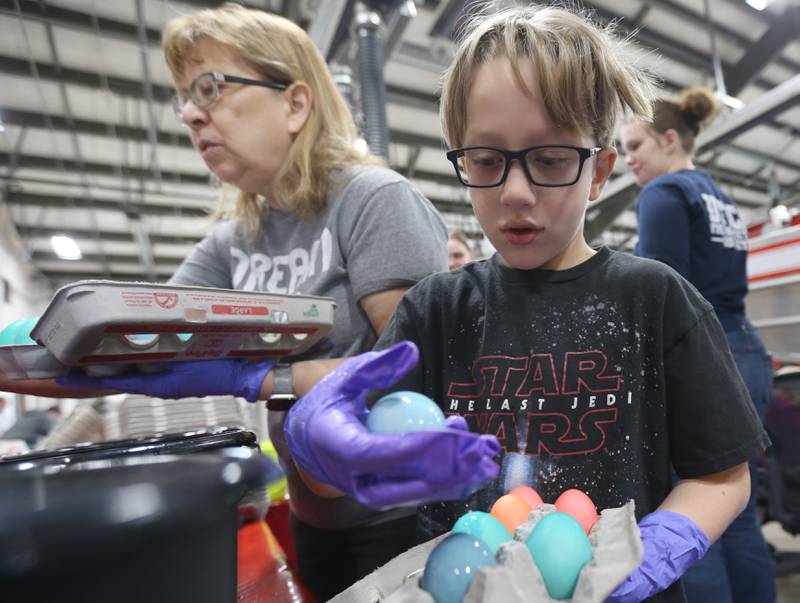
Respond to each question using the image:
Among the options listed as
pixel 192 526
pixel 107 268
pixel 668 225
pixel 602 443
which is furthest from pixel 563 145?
pixel 107 268

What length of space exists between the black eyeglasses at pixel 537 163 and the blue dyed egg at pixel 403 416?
0.37 m

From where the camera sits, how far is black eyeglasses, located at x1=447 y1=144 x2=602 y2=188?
2.35 feet

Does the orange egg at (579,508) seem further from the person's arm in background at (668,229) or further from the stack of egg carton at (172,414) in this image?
the stack of egg carton at (172,414)

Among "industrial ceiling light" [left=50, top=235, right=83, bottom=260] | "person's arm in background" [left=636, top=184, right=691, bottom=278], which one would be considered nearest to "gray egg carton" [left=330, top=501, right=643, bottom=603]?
"person's arm in background" [left=636, top=184, right=691, bottom=278]

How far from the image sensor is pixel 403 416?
1.52ft

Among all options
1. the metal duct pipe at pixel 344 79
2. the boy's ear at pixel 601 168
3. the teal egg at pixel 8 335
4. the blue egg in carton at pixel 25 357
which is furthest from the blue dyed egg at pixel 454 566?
the metal duct pipe at pixel 344 79

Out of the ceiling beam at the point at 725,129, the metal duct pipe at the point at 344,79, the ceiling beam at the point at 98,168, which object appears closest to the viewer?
the metal duct pipe at the point at 344,79

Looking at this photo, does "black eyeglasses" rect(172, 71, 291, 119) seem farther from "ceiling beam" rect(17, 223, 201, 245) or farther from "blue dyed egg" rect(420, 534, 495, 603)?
"ceiling beam" rect(17, 223, 201, 245)

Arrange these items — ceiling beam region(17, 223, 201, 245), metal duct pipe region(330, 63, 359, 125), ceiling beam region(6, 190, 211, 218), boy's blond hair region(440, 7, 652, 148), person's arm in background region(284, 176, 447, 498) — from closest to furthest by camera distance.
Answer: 1. boy's blond hair region(440, 7, 652, 148)
2. person's arm in background region(284, 176, 447, 498)
3. metal duct pipe region(330, 63, 359, 125)
4. ceiling beam region(6, 190, 211, 218)
5. ceiling beam region(17, 223, 201, 245)

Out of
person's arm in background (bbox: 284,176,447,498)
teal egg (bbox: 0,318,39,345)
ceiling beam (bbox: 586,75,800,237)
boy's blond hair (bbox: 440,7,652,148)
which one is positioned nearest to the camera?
boy's blond hair (bbox: 440,7,652,148)

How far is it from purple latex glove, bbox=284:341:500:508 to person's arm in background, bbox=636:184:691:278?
1.46m

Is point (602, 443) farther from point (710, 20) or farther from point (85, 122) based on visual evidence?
point (85, 122)

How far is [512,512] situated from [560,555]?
11 centimetres

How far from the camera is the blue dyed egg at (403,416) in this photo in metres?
0.46
